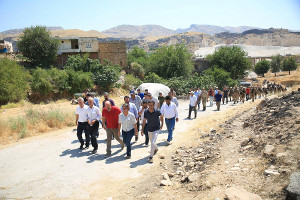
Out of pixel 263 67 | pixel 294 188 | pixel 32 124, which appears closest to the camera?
pixel 294 188

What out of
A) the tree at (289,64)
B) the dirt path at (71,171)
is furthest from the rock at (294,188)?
the tree at (289,64)

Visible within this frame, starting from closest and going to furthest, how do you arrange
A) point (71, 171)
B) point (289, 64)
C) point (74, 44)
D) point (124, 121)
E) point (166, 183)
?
point (166, 183)
point (71, 171)
point (124, 121)
point (74, 44)
point (289, 64)

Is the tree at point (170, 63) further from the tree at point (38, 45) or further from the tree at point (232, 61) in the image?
the tree at point (38, 45)

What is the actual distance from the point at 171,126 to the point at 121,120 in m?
2.18

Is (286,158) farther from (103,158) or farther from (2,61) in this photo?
(2,61)

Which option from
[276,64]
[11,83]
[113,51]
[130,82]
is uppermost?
[113,51]

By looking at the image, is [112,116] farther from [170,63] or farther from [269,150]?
[170,63]

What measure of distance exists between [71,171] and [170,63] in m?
26.2

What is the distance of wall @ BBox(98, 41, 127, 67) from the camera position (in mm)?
34469

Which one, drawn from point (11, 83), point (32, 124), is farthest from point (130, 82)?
point (32, 124)

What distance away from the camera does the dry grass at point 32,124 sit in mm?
10445

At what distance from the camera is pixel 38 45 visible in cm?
2945

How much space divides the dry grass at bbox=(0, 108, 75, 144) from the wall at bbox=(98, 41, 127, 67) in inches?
899

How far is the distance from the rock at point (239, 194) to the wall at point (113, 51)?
32136 mm
